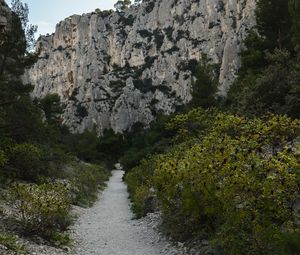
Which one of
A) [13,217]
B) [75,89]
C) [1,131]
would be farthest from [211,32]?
[13,217]

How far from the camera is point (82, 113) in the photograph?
9594 cm

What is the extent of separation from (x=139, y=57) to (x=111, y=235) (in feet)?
285

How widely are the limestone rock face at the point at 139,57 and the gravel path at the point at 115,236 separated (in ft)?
186

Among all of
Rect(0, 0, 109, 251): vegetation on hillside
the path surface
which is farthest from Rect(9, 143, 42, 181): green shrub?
the path surface

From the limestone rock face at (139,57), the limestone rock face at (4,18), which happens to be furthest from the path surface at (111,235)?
the limestone rock face at (139,57)

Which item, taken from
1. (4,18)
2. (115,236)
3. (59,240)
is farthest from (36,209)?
(4,18)

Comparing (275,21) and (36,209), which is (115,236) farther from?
(275,21)

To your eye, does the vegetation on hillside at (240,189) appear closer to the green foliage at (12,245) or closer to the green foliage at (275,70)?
the green foliage at (275,70)

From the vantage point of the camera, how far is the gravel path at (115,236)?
10734mm

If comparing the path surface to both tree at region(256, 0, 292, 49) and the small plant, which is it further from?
tree at region(256, 0, 292, 49)

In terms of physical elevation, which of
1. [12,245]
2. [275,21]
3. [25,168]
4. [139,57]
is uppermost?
[139,57]

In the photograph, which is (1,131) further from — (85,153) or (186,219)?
(85,153)

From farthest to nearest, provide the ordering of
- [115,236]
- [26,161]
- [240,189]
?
[26,161] → [115,236] → [240,189]

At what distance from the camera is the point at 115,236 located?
12.9m
